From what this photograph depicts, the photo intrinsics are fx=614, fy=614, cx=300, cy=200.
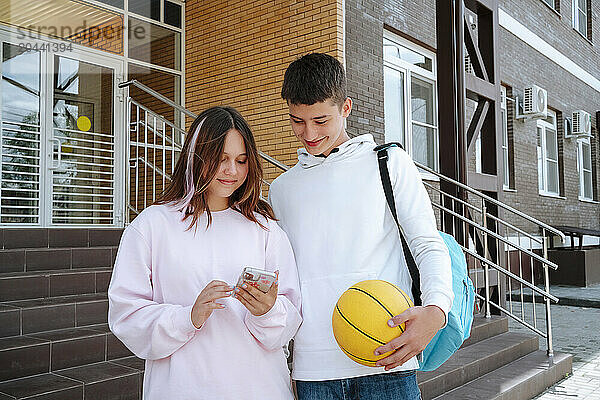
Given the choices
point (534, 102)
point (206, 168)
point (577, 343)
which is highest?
point (534, 102)

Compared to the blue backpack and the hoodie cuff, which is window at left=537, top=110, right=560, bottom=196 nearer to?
the blue backpack

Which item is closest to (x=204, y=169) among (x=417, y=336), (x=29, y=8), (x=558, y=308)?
(x=417, y=336)

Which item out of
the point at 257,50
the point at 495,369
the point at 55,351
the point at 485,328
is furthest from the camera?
the point at 257,50

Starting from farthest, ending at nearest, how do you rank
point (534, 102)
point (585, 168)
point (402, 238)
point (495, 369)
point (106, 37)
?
point (585, 168), point (534, 102), point (106, 37), point (495, 369), point (402, 238)

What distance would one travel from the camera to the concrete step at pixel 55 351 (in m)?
3.63

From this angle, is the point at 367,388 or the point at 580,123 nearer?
the point at 367,388

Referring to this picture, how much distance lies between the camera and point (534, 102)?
1309 cm

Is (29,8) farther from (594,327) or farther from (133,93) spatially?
(594,327)

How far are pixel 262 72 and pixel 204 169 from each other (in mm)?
6866

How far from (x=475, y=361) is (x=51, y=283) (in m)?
3.56

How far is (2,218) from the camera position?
700 centimetres

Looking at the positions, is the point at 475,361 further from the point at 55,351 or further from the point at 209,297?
the point at 209,297

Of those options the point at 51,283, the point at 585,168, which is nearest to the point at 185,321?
the point at 51,283

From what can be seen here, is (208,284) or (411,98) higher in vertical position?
(411,98)
